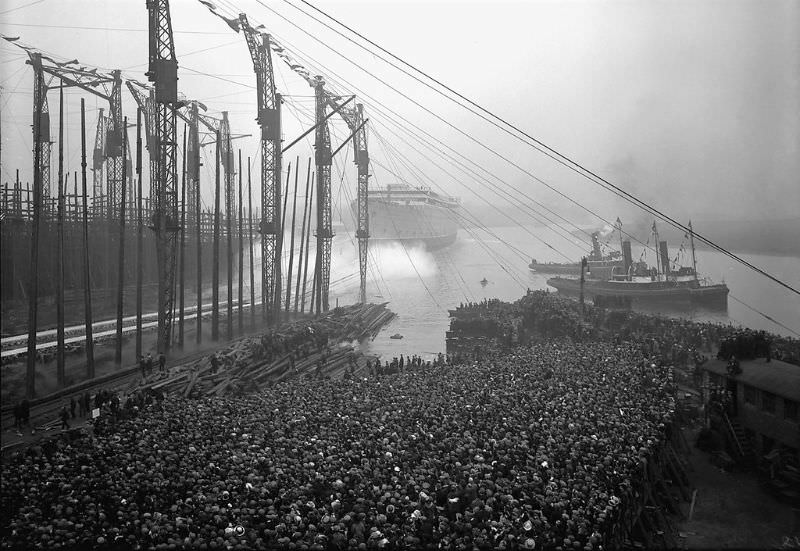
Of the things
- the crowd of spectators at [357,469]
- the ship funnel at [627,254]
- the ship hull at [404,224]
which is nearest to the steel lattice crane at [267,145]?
the crowd of spectators at [357,469]

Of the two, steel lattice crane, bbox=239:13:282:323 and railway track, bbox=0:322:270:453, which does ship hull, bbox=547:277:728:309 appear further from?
railway track, bbox=0:322:270:453

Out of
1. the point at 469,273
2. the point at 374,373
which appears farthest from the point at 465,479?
the point at 469,273

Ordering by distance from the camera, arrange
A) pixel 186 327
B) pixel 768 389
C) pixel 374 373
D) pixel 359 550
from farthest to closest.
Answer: pixel 186 327, pixel 374 373, pixel 768 389, pixel 359 550

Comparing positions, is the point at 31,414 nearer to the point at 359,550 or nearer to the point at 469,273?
the point at 359,550

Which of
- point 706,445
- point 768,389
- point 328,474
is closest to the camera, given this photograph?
point 328,474

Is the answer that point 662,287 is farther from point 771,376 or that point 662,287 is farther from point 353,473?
point 353,473

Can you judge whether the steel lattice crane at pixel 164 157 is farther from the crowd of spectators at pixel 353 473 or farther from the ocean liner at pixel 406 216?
the ocean liner at pixel 406 216
